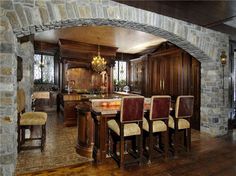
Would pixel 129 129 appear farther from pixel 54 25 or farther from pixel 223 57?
pixel 223 57

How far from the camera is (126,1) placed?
3340 mm

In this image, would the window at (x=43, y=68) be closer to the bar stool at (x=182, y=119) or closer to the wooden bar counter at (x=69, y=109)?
the wooden bar counter at (x=69, y=109)

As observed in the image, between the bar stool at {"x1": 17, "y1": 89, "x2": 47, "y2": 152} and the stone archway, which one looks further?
the bar stool at {"x1": 17, "y1": 89, "x2": 47, "y2": 152}

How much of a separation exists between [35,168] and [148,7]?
11.6 ft

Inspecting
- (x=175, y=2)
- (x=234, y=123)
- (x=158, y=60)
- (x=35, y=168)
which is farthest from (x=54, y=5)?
(x=234, y=123)

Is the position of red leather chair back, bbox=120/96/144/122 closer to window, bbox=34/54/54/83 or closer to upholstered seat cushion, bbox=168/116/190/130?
upholstered seat cushion, bbox=168/116/190/130

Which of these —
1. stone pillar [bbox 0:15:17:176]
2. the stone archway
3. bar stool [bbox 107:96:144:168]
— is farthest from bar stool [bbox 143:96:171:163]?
stone pillar [bbox 0:15:17:176]

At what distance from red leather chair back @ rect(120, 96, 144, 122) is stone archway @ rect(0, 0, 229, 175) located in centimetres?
152

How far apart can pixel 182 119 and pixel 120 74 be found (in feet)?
22.1

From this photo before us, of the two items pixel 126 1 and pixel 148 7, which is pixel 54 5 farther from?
pixel 148 7

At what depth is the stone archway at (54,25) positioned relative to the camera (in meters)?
2.71

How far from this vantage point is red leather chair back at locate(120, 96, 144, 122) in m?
3.14

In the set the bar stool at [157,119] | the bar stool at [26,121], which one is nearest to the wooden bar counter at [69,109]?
the bar stool at [26,121]

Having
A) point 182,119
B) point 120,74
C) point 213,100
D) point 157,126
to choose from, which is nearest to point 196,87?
point 213,100
